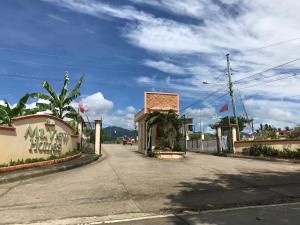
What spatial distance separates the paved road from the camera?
8.73 m

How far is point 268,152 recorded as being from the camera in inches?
957

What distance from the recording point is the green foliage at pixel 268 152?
22323 millimetres

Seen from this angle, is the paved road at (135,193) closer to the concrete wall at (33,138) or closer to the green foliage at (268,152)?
the concrete wall at (33,138)

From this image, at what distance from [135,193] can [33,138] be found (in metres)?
7.68

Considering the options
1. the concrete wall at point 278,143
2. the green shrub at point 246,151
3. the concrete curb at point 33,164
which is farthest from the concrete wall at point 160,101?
the concrete curb at point 33,164

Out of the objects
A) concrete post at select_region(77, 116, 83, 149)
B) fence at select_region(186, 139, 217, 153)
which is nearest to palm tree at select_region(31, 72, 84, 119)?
concrete post at select_region(77, 116, 83, 149)

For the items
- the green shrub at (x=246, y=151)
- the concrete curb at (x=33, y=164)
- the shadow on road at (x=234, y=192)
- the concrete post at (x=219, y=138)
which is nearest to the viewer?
the shadow on road at (x=234, y=192)

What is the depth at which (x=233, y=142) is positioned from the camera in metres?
28.7

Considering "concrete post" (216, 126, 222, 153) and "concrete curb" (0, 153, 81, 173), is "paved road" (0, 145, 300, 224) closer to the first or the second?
"concrete curb" (0, 153, 81, 173)

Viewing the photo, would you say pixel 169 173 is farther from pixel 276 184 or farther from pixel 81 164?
pixel 81 164

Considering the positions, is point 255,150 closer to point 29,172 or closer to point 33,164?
point 33,164

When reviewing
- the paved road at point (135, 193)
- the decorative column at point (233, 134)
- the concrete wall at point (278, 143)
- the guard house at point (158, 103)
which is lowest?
the paved road at point (135, 193)

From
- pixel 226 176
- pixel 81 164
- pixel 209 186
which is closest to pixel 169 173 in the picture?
pixel 226 176

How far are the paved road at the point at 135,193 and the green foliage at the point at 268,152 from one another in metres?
7.83
